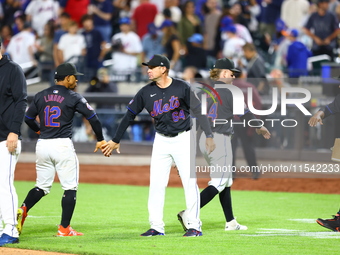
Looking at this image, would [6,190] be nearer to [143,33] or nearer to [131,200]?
[131,200]

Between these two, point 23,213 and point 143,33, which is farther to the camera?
point 143,33

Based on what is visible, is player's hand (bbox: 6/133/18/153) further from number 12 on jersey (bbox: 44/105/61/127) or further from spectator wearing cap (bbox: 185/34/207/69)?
spectator wearing cap (bbox: 185/34/207/69)

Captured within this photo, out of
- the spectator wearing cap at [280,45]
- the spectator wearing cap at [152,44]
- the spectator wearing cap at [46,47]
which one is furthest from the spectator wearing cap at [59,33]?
the spectator wearing cap at [280,45]

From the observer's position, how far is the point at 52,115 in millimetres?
7699

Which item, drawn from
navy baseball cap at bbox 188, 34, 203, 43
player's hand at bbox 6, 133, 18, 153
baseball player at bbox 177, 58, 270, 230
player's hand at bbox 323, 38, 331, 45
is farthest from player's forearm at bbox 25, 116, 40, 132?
player's hand at bbox 323, 38, 331, 45

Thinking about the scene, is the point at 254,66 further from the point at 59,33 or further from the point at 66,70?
the point at 66,70

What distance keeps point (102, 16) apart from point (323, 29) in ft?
20.5

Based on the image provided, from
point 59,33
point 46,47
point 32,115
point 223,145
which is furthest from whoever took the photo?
point 46,47

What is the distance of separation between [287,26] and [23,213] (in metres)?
12.0

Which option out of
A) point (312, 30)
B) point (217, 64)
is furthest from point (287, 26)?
point (217, 64)

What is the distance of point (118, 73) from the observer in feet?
59.0

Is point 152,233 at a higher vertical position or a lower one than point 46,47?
lower

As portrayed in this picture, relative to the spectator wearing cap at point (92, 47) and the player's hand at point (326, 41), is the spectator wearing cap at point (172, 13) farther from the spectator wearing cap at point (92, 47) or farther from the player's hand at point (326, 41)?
the player's hand at point (326, 41)

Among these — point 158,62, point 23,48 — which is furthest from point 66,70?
point 23,48
